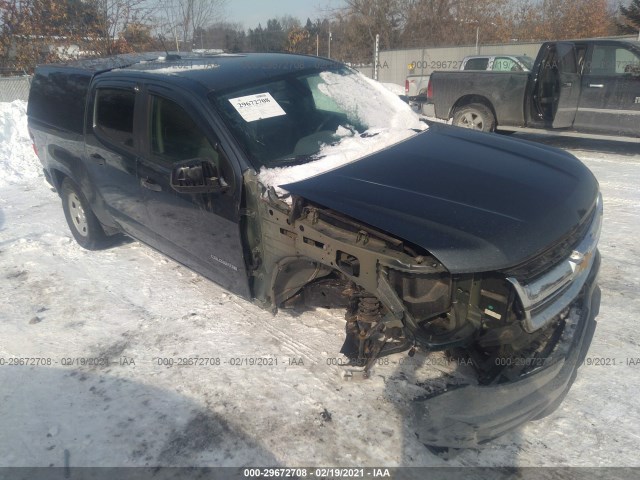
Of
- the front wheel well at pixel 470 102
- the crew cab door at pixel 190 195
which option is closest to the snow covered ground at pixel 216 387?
the crew cab door at pixel 190 195

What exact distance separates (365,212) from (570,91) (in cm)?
691

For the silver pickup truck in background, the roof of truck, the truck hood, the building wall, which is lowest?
the truck hood

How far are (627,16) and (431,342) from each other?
3602 centimetres

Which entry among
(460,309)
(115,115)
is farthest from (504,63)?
(460,309)

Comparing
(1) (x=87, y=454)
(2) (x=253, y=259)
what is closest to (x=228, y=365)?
(2) (x=253, y=259)

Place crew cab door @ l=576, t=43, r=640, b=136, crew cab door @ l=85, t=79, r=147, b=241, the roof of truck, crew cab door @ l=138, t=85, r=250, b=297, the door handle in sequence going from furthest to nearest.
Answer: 1. crew cab door @ l=576, t=43, r=640, b=136
2. crew cab door @ l=85, t=79, r=147, b=241
3. the door handle
4. the roof of truck
5. crew cab door @ l=138, t=85, r=250, b=297

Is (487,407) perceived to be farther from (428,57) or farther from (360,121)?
(428,57)

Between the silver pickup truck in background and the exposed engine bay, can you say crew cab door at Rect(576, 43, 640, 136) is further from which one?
the exposed engine bay

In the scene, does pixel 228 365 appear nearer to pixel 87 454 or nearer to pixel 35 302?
pixel 87 454

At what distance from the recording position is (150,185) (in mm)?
3607

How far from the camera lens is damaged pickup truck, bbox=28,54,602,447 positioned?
2207 mm

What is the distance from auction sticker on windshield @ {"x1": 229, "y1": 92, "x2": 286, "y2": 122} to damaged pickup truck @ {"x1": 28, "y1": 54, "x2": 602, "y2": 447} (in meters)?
0.01

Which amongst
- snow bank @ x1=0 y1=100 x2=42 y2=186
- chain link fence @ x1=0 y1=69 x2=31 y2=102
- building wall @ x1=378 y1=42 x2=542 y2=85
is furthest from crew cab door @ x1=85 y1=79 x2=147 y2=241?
building wall @ x1=378 y1=42 x2=542 y2=85

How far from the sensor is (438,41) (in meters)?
30.8
